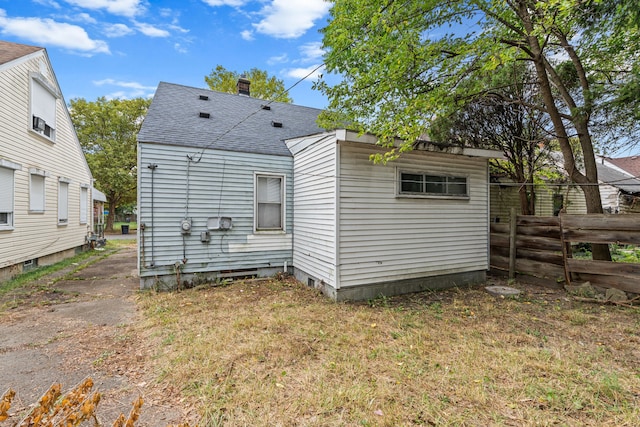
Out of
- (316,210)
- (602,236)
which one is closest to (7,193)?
(316,210)

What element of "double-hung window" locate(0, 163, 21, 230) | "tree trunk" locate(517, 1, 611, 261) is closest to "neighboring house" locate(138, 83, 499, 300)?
"tree trunk" locate(517, 1, 611, 261)

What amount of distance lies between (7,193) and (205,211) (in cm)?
478

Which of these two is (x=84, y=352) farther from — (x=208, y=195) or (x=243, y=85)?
(x=243, y=85)

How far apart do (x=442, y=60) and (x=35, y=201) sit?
36.0ft

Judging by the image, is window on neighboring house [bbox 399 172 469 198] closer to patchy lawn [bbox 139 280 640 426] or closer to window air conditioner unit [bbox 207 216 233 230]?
patchy lawn [bbox 139 280 640 426]

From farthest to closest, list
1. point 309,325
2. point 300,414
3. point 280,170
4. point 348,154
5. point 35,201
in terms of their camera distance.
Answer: point 35,201
point 280,170
point 348,154
point 309,325
point 300,414

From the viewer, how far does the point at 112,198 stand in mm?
21922

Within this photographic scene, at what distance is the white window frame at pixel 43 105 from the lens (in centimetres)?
775

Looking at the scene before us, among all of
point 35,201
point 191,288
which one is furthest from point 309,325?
point 35,201

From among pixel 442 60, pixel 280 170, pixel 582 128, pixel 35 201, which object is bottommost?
pixel 35 201

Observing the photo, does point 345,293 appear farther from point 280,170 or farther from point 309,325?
point 280,170

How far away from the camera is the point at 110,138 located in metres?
21.7

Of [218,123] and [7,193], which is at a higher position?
[218,123]

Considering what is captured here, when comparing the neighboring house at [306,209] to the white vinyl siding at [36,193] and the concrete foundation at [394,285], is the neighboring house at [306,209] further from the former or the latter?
the white vinyl siding at [36,193]
